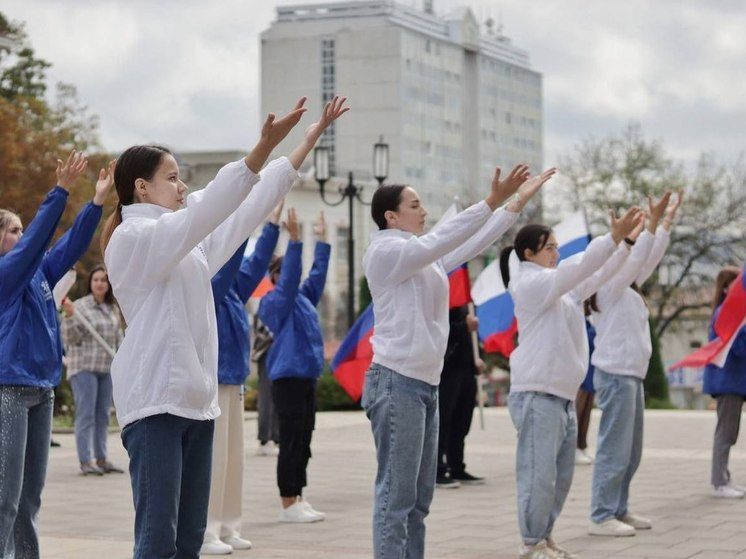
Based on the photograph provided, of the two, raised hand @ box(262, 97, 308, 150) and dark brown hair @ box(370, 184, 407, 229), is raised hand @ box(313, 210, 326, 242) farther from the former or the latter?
raised hand @ box(262, 97, 308, 150)

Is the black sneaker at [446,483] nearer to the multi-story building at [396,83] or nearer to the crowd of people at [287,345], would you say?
the crowd of people at [287,345]

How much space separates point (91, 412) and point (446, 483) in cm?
381

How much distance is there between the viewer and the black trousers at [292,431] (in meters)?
11.0

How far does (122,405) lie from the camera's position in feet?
17.9

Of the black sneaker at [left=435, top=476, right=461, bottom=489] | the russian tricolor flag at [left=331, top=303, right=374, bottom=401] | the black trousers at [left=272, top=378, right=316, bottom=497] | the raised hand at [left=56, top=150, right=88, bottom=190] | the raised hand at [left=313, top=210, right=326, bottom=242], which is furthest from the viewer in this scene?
the black sneaker at [left=435, top=476, right=461, bottom=489]

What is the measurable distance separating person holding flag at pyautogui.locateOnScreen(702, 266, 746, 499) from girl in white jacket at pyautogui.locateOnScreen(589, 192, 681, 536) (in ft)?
7.98

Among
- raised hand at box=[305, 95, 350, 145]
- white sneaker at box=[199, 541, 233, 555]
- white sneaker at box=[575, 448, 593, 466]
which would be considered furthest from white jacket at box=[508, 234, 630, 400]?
white sneaker at box=[575, 448, 593, 466]

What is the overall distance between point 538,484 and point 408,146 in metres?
121

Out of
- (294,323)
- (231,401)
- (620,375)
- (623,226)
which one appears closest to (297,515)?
(294,323)

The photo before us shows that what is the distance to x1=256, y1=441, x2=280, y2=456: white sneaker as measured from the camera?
17.1 metres

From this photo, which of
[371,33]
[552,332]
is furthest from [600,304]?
[371,33]

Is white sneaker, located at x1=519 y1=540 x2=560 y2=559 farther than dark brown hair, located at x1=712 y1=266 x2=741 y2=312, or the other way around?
dark brown hair, located at x1=712 y1=266 x2=741 y2=312

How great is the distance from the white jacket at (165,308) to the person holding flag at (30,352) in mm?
1488

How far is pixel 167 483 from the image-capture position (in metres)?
5.37
